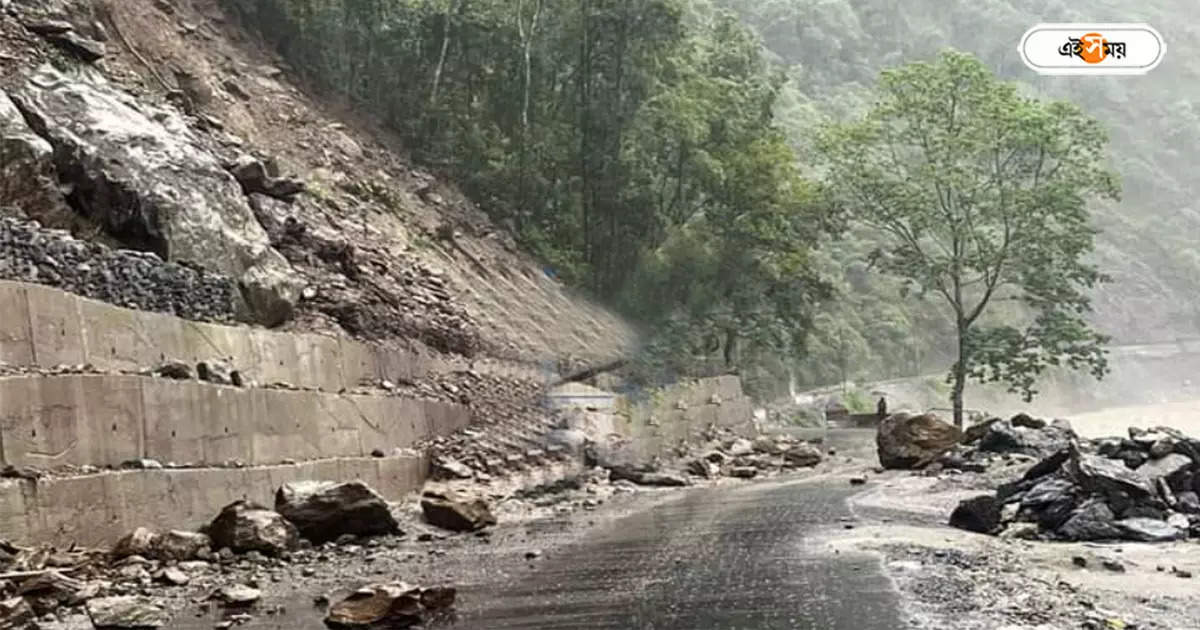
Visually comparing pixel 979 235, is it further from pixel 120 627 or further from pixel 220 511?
pixel 120 627

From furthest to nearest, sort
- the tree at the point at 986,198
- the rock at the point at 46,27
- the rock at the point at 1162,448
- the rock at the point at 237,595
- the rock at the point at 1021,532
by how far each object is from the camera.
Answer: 1. the tree at the point at 986,198
2. the rock at the point at 46,27
3. the rock at the point at 1162,448
4. the rock at the point at 1021,532
5. the rock at the point at 237,595

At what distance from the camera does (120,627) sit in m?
6.50

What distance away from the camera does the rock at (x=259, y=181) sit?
54.2 feet

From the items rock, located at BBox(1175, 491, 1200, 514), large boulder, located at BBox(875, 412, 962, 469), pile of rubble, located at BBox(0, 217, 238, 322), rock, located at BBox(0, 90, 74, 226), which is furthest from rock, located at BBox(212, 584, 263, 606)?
large boulder, located at BBox(875, 412, 962, 469)

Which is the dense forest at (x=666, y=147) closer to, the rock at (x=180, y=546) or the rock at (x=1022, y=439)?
the rock at (x=1022, y=439)

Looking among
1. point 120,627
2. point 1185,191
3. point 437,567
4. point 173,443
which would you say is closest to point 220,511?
point 173,443

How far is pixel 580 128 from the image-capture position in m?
25.4

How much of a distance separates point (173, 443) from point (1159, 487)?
9741 mm

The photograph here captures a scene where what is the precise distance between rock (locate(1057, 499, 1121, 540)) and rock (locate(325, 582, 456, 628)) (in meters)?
6.60

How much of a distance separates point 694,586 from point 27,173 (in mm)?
8992

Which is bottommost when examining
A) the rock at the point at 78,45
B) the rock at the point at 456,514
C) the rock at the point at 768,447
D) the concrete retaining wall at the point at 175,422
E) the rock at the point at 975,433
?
the rock at the point at 768,447

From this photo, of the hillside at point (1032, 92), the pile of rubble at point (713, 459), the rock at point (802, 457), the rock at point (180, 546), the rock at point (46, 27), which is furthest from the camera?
the rock at point (802, 457)

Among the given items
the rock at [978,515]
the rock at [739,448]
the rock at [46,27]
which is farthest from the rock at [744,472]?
the rock at [46,27]

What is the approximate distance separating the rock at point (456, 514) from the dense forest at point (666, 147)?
1072 centimetres
